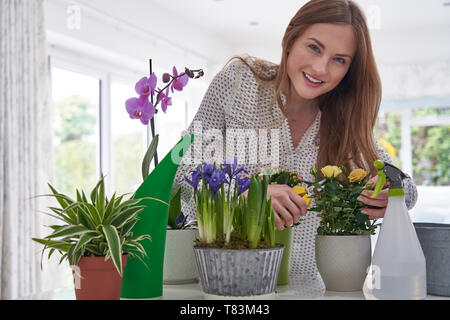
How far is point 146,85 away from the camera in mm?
818

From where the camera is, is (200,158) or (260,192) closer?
(260,192)

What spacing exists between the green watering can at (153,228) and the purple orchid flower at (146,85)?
130 millimetres

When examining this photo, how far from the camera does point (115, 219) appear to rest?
0.70m

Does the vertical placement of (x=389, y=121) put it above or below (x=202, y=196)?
above

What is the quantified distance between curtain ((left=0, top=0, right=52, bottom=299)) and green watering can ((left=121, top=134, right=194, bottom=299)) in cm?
278

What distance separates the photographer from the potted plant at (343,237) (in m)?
0.79

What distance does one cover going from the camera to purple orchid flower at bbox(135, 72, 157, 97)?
81cm

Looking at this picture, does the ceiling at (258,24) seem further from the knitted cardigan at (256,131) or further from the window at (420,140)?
the knitted cardigan at (256,131)

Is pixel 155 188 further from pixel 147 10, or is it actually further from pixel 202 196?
pixel 147 10

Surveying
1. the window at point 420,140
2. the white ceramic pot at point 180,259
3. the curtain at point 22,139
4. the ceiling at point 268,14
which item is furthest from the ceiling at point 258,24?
the white ceramic pot at point 180,259

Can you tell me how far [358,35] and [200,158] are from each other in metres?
0.44

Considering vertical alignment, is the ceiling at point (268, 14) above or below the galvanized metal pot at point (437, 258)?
above

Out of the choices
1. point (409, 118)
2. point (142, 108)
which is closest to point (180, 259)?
point (142, 108)

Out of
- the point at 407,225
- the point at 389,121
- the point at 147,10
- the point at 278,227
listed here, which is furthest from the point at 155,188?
the point at 389,121
